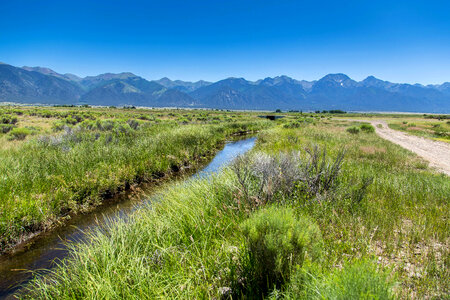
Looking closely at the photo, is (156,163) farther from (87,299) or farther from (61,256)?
(87,299)

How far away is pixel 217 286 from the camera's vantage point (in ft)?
10.1

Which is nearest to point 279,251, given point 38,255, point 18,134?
point 38,255

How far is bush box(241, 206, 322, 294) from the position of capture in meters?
2.61

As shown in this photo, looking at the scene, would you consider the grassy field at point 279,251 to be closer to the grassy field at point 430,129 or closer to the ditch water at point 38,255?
the ditch water at point 38,255

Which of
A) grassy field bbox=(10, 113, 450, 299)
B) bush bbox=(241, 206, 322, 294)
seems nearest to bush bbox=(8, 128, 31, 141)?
grassy field bbox=(10, 113, 450, 299)

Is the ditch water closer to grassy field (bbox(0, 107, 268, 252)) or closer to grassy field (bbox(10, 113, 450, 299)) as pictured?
grassy field (bbox(0, 107, 268, 252))

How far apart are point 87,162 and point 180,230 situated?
8590 millimetres

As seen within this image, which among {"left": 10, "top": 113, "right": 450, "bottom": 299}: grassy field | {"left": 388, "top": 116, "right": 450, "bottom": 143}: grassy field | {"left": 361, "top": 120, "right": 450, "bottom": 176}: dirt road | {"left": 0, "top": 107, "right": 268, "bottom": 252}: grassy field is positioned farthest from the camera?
{"left": 388, "top": 116, "right": 450, "bottom": 143}: grassy field

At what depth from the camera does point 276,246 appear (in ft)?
8.51

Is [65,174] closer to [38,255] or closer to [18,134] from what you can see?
[38,255]

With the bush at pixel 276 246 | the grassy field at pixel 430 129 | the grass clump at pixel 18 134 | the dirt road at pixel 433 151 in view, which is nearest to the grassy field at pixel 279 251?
the bush at pixel 276 246

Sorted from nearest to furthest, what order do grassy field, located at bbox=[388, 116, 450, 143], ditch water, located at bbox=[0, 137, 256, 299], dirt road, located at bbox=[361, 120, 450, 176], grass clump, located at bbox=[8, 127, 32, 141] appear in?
ditch water, located at bbox=[0, 137, 256, 299]
dirt road, located at bbox=[361, 120, 450, 176]
grass clump, located at bbox=[8, 127, 32, 141]
grassy field, located at bbox=[388, 116, 450, 143]

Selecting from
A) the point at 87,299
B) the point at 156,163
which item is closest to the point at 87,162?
the point at 156,163

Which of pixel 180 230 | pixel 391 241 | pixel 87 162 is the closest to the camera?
pixel 391 241
